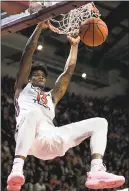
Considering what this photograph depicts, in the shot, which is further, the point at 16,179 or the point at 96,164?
the point at 96,164

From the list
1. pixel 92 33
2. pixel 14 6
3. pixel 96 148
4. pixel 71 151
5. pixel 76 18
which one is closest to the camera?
pixel 96 148

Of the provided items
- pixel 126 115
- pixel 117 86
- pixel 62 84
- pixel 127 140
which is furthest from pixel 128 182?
pixel 62 84

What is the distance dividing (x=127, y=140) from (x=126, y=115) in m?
1.31

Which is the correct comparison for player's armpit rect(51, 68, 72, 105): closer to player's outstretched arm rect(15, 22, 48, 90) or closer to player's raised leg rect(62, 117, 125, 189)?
player's outstretched arm rect(15, 22, 48, 90)

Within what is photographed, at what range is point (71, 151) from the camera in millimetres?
11430

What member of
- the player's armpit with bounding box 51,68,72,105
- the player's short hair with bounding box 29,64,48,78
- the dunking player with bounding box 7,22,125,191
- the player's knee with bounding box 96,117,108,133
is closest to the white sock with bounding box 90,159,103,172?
the dunking player with bounding box 7,22,125,191

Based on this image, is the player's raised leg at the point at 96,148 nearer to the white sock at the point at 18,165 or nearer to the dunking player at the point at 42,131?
the dunking player at the point at 42,131

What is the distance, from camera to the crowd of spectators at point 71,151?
9656mm

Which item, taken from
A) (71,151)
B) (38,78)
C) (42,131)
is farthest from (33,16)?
(71,151)

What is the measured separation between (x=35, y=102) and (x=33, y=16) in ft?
3.28

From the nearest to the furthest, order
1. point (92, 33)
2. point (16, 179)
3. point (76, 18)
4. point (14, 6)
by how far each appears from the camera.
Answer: point (16, 179)
point (14, 6)
point (92, 33)
point (76, 18)

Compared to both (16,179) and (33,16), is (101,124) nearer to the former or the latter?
(16,179)

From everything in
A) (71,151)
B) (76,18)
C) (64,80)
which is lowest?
(71,151)

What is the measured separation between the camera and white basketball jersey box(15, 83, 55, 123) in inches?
185
